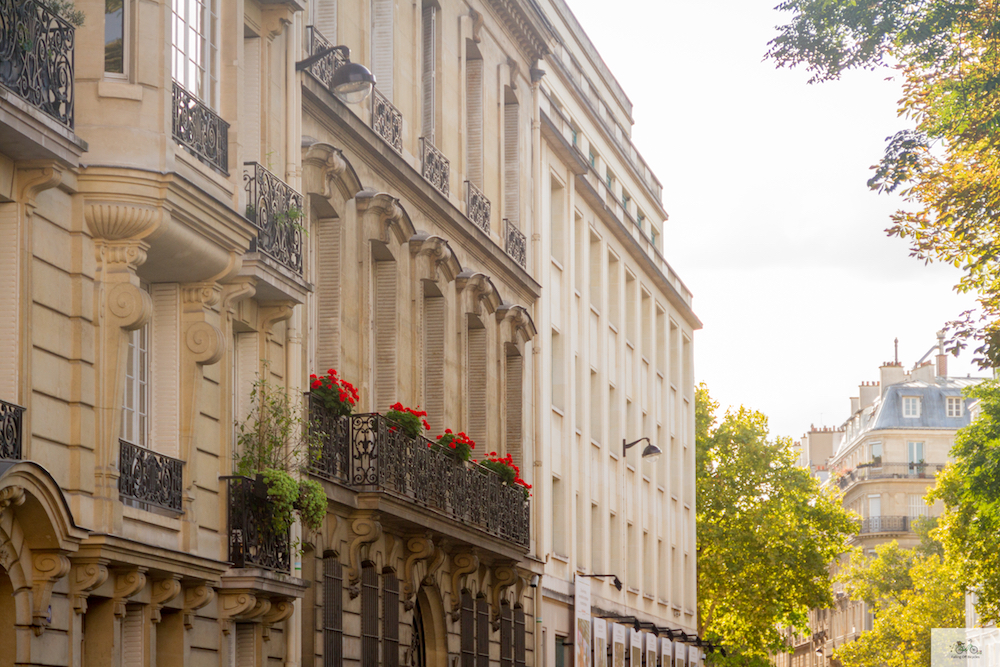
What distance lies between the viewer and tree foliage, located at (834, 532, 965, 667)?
80.9 metres

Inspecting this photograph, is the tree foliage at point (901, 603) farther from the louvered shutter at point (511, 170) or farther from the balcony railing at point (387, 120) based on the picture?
the balcony railing at point (387, 120)

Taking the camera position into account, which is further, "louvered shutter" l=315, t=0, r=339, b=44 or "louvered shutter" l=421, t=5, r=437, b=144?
"louvered shutter" l=421, t=5, r=437, b=144

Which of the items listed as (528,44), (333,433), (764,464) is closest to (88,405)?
(333,433)

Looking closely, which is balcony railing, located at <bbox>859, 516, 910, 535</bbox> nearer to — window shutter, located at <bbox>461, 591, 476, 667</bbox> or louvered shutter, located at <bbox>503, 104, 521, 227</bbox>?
louvered shutter, located at <bbox>503, 104, 521, 227</bbox>

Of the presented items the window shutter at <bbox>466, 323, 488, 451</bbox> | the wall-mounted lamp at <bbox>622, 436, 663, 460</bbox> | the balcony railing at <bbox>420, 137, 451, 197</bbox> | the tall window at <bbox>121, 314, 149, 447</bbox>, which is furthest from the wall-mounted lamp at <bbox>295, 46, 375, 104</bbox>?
the wall-mounted lamp at <bbox>622, 436, 663, 460</bbox>

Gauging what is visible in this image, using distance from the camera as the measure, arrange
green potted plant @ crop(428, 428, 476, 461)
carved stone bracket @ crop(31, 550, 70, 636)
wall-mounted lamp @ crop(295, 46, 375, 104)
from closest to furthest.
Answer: carved stone bracket @ crop(31, 550, 70, 636) < wall-mounted lamp @ crop(295, 46, 375, 104) < green potted plant @ crop(428, 428, 476, 461)

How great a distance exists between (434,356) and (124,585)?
13699mm

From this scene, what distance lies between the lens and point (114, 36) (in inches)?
623

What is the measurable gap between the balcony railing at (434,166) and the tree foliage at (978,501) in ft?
38.9

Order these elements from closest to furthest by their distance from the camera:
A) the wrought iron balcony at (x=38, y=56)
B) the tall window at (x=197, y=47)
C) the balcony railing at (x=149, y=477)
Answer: the wrought iron balcony at (x=38, y=56) → the balcony railing at (x=149, y=477) → the tall window at (x=197, y=47)

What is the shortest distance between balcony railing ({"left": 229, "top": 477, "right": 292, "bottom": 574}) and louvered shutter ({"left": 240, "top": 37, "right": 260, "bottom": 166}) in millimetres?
4226

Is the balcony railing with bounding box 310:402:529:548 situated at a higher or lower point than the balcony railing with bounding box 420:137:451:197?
lower

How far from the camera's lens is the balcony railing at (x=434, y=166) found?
28.0 m

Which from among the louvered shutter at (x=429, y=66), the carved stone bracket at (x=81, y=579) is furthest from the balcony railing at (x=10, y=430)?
the louvered shutter at (x=429, y=66)
